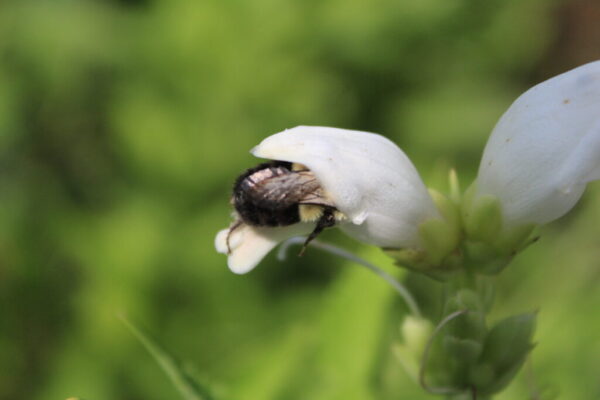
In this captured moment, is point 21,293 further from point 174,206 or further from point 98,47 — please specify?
point 98,47

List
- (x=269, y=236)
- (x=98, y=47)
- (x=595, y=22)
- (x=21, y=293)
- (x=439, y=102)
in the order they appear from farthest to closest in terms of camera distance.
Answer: (x=595, y=22) → (x=439, y=102) → (x=98, y=47) → (x=21, y=293) → (x=269, y=236)

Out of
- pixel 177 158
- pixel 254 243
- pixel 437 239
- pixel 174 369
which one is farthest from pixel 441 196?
pixel 177 158

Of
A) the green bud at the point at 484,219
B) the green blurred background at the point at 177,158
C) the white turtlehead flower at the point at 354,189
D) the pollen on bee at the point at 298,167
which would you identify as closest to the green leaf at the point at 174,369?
the white turtlehead flower at the point at 354,189

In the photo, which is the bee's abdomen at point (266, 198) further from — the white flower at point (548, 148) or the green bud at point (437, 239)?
the white flower at point (548, 148)

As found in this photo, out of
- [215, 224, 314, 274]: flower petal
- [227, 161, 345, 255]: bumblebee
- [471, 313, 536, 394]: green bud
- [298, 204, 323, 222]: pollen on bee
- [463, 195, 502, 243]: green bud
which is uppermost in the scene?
[227, 161, 345, 255]: bumblebee

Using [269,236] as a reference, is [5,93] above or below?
above

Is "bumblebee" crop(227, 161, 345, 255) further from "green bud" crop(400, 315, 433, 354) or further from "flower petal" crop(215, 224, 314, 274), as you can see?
"green bud" crop(400, 315, 433, 354)

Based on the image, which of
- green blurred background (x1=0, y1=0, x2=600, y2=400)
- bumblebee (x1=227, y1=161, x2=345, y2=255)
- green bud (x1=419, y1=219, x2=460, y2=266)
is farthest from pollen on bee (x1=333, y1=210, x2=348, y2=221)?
green blurred background (x1=0, y1=0, x2=600, y2=400)

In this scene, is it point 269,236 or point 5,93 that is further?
point 5,93

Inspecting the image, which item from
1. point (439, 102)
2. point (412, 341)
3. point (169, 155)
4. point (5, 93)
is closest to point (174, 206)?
point (169, 155)
